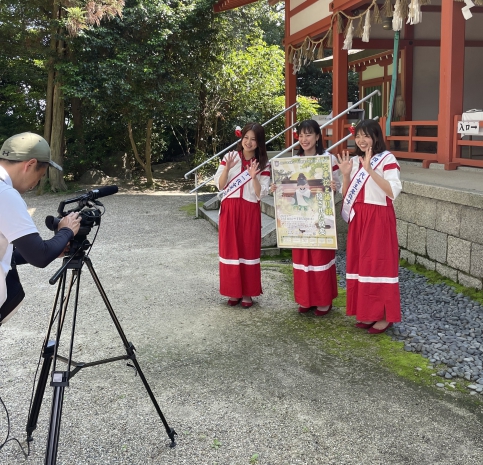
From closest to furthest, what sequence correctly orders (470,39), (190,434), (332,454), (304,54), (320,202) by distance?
(332,454), (190,434), (320,202), (470,39), (304,54)

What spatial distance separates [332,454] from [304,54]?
29.3 ft

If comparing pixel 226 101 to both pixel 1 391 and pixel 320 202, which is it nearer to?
pixel 320 202

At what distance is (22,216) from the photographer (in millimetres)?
1921

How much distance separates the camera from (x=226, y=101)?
48.6ft

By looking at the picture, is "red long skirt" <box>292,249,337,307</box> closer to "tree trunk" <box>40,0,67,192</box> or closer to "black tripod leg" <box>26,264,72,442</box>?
"black tripod leg" <box>26,264,72,442</box>

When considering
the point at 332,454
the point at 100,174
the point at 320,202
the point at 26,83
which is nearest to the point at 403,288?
the point at 320,202

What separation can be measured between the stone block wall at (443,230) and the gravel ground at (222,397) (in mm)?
1643

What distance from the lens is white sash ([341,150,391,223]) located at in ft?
12.3

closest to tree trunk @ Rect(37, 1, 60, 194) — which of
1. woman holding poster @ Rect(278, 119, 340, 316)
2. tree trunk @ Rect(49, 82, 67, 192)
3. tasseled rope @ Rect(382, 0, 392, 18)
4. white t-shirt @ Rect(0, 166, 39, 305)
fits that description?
tree trunk @ Rect(49, 82, 67, 192)

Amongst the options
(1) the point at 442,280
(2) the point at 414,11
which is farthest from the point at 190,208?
(1) the point at 442,280

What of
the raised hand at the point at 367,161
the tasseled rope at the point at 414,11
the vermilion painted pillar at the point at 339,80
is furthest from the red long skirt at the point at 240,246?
the vermilion painted pillar at the point at 339,80

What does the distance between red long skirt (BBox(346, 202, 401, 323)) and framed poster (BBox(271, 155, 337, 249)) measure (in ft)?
0.97

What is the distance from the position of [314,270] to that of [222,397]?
5.08ft

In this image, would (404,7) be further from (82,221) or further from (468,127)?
(82,221)
